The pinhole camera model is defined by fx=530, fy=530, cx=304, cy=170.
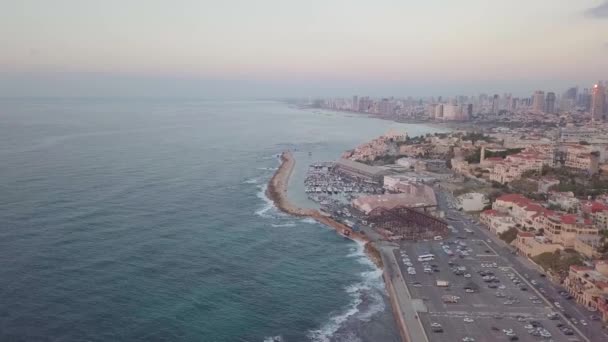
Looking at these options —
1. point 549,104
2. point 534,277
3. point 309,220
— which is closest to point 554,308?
point 534,277

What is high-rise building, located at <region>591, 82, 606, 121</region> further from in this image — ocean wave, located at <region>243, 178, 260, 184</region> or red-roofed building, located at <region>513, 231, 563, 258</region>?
red-roofed building, located at <region>513, 231, 563, 258</region>

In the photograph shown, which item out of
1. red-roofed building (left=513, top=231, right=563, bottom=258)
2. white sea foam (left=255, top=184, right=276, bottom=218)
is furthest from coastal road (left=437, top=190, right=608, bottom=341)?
white sea foam (left=255, top=184, right=276, bottom=218)

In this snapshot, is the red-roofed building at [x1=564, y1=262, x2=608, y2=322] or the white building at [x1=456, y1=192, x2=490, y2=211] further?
the white building at [x1=456, y1=192, x2=490, y2=211]

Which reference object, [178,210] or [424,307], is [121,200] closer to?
[178,210]

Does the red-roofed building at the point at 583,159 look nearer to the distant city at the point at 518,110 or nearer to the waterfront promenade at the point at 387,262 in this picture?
the waterfront promenade at the point at 387,262

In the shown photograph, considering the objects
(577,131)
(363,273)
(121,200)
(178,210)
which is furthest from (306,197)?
(577,131)

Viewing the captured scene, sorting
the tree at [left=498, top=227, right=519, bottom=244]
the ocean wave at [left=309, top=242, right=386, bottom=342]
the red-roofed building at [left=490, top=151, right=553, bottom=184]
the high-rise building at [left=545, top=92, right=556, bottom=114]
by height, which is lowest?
the ocean wave at [left=309, top=242, right=386, bottom=342]

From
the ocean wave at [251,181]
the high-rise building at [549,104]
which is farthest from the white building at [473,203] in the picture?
the high-rise building at [549,104]
